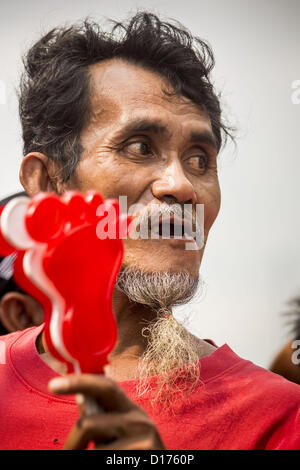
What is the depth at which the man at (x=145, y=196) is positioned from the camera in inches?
55.4

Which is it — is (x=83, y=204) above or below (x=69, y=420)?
above

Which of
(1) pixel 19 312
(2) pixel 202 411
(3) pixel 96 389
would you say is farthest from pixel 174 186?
(1) pixel 19 312

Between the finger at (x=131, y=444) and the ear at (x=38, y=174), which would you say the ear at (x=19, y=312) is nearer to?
the ear at (x=38, y=174)

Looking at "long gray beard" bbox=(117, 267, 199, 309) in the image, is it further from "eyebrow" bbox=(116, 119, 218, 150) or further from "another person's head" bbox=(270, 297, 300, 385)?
"another person's head" bbox=(270, 297, 300, 385)

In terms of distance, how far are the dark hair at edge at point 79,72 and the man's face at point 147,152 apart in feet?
0.13

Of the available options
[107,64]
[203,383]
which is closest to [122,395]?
[203,383]

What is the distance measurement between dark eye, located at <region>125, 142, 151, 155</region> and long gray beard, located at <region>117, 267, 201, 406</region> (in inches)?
12.2

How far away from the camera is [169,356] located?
5.01 ft

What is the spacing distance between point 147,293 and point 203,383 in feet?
0.86

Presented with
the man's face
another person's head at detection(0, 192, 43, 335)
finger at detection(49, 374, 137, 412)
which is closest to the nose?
the man's face

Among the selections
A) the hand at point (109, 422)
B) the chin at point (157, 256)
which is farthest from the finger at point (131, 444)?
the chin at point (157, 256)

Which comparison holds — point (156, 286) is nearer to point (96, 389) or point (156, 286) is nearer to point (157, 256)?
point (157, 256)

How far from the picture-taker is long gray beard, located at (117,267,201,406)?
1.48 metres
